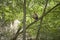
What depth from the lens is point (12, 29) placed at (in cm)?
628

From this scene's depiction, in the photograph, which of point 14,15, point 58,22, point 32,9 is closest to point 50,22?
point 58,22

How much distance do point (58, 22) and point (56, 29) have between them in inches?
12.9

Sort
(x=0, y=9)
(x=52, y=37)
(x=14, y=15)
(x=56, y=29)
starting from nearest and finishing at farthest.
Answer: (x=0, y=9), (x=14, y=15), (x=56, y=29), (x=52, y=37)

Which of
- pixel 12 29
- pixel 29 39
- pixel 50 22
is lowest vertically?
pixel 29 39

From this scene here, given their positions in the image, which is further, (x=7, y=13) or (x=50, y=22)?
(x=50, y=22)

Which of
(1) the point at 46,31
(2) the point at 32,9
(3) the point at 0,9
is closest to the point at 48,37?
(1) the point at 46,31

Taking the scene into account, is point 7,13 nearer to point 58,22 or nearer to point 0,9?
point 0,9

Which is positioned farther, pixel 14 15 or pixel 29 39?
pixel 29 39

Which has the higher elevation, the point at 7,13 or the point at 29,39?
the point at 7,13

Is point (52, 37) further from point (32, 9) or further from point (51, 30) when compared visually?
point (32, 9)

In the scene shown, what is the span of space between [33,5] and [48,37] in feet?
4.98

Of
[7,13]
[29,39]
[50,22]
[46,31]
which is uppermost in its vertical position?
[7,13]

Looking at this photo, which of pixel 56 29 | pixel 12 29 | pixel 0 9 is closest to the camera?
pixel 0 9

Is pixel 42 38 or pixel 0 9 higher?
pixel 0 9
